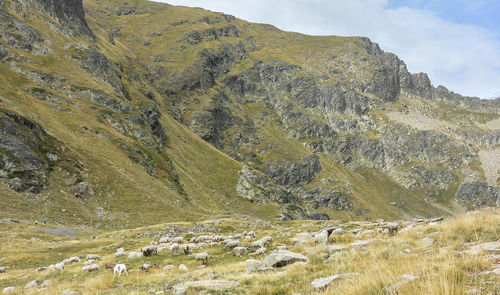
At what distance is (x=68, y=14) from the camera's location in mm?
137250

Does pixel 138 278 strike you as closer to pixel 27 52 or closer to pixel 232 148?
pixel 27 52

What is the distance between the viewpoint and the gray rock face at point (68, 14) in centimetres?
12550

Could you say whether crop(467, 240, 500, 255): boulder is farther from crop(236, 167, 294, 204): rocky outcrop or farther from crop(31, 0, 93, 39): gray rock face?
crop(31, 0, 93, 39): gray rock face

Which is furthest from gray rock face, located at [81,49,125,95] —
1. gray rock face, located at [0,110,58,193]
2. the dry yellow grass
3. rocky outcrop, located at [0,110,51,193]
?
the dry yellow grass

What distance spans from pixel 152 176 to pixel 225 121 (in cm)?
12147

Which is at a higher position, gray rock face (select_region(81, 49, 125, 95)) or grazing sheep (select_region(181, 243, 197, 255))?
gray rock face (select_region(81, 49, 125, 95))

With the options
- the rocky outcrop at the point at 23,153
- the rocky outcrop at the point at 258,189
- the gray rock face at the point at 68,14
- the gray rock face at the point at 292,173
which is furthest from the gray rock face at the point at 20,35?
the gray rock face at the point at 292,173

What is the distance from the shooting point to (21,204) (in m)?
46.3

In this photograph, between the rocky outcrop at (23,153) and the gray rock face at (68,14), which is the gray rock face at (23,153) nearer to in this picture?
the rocky outcrop at (23,153)

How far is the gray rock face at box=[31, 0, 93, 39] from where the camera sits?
126m

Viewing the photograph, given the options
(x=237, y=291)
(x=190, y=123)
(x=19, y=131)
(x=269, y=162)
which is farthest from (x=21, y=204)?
(x=269, y=162)

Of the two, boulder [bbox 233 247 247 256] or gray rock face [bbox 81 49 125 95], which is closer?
boulder [bbox 233 247 247 256]

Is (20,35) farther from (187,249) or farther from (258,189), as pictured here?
(187,249)

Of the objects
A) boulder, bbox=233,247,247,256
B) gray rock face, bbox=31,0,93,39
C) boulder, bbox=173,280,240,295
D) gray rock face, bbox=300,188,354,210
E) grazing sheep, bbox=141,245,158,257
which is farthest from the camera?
gray rock face, bbox=300,188,354,210
